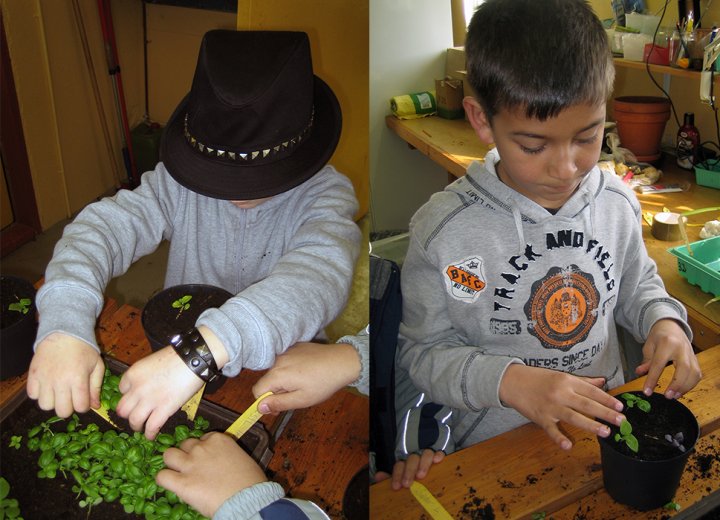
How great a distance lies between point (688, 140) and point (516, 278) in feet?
2.05

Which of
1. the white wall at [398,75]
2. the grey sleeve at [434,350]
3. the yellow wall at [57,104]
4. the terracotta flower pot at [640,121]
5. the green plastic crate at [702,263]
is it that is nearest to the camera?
the yellow wall at [57,104]

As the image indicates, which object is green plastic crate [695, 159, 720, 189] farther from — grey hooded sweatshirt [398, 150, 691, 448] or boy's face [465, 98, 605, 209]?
boy's face [465, 98, 605, 209]

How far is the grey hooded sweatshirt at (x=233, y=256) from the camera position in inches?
15.1

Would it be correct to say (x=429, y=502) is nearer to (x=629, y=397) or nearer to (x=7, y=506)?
(x=629, y=397)

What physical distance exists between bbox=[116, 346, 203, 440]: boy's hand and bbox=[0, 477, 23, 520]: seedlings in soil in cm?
9

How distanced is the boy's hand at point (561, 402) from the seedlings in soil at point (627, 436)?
13 mm

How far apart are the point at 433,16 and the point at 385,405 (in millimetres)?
458

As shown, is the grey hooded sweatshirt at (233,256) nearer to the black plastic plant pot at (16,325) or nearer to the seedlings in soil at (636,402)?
the black plastic plant pot at (16,325)

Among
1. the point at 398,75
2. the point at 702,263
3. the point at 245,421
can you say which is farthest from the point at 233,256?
the point at 702,263

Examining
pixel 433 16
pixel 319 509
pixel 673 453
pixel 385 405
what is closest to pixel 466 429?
pixel 385 405

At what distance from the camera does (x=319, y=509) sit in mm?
419

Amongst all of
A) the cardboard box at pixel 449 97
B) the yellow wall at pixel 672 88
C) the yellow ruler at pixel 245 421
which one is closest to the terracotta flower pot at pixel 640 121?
the yellow wall at pixel 672 88

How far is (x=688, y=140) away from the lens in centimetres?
110

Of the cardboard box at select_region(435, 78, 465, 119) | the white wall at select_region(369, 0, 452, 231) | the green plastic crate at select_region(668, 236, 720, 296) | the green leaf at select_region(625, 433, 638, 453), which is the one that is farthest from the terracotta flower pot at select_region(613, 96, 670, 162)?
the green leaf at select_region(625, 433, 638, 453)
